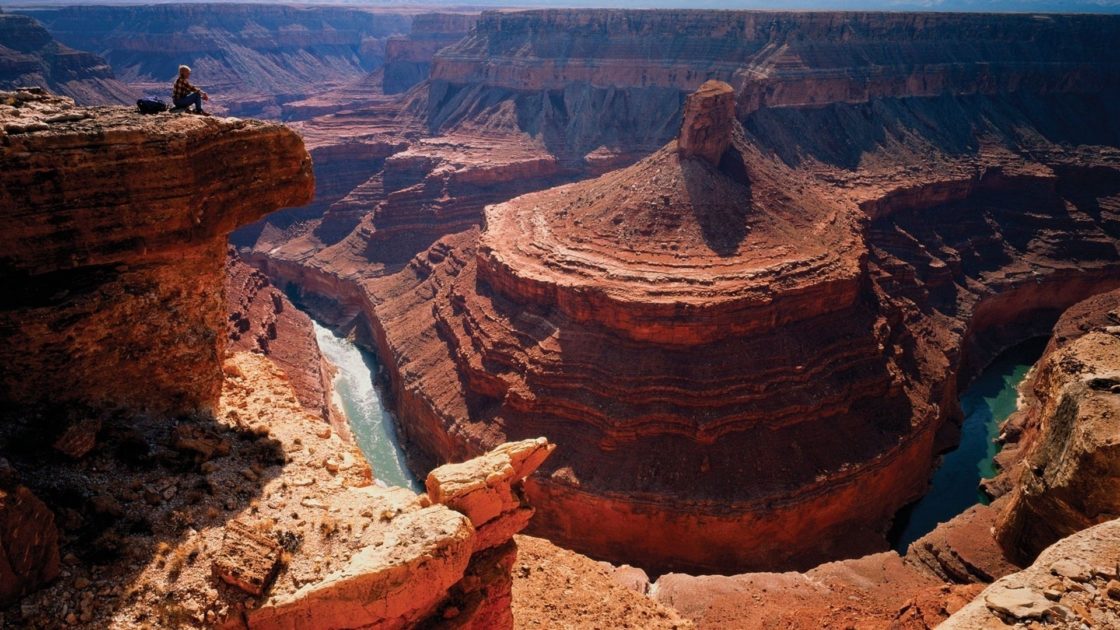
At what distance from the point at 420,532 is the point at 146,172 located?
786 centimetres

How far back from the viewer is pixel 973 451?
122ft

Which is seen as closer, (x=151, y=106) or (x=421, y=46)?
(x=151, y=106)

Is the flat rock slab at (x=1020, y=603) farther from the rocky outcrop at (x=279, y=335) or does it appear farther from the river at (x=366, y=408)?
the rocky outcrop at (x=279, y=335)

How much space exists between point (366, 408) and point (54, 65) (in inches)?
3233

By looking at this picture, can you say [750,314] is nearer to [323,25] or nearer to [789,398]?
[789,398]

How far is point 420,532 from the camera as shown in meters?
11.1

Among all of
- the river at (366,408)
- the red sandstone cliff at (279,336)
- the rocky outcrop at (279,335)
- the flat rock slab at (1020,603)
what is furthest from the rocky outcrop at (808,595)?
the rocky outcrop at (279,335)

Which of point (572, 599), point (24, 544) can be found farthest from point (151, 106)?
point (572, 599)

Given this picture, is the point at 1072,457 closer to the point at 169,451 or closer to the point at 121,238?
the point at 169,451

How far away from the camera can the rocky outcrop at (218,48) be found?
122625 millimetres

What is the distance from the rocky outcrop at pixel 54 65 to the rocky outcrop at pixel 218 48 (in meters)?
17.4

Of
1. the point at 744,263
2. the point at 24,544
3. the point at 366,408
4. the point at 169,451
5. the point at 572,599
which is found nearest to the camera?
the point at 24,544

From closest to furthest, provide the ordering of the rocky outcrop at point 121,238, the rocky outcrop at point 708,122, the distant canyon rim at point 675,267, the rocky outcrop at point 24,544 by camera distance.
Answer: the rocky outcrop at point 24,544 → the rocky outcrop at point 121,238 → the distant canyon rim at point 675,267 → the rocky outcrop at point 708,122

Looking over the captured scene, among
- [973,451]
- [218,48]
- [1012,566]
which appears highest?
[218,48]
